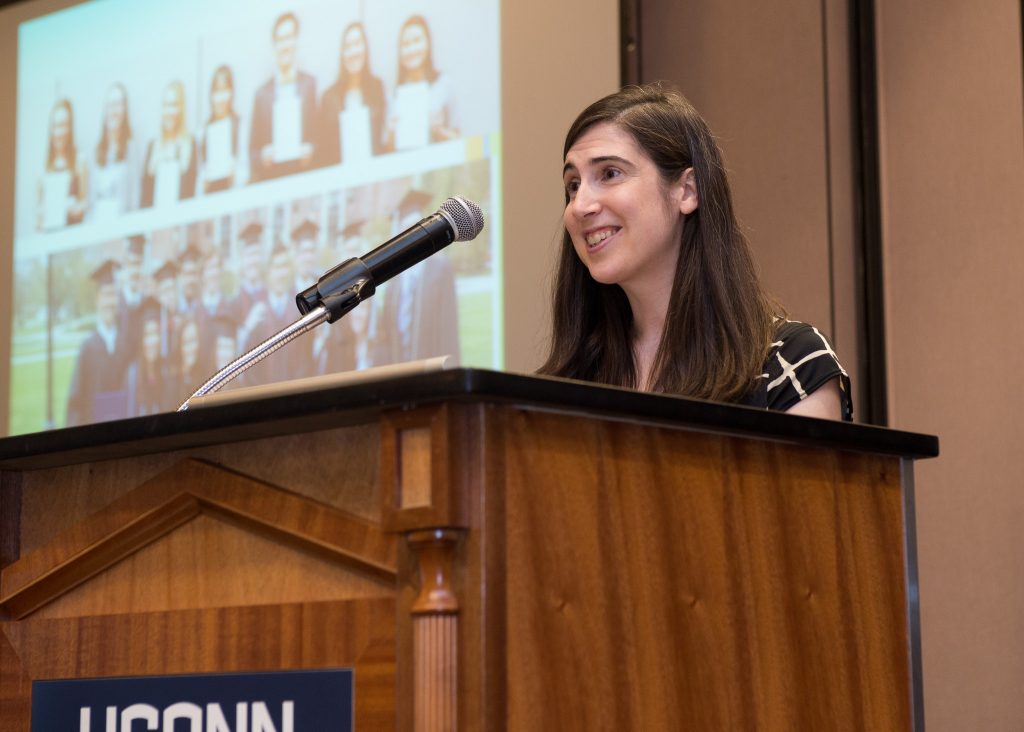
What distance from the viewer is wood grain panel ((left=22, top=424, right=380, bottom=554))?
118cm

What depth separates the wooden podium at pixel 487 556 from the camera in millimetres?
1077

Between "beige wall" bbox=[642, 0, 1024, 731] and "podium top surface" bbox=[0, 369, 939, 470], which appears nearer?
"podium top surface" bbox=[0, 369, 939, 470]

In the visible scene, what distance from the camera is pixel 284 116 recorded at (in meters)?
3.82

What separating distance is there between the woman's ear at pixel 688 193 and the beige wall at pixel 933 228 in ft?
4.09

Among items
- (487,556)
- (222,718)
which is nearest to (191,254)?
(222,718)

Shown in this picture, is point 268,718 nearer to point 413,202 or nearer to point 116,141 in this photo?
point 413,202

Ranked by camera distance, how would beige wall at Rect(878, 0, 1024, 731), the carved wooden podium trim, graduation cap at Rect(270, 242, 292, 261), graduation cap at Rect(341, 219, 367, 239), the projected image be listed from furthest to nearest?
graduation cap at Rect(270, 242, 292, 261) → graduation cap at Rect(341, 219, 367, 239) → the projected image → beige wall at Rect(878, 0, 1024, 731) → the carved wooden podium trim

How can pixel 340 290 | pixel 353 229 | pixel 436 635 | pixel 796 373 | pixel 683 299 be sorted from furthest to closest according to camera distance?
pixel 353 229, pixel 683 299, pixel 796 373, pixel 340 290, pixel 436 635

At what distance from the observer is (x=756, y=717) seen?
4.13ft

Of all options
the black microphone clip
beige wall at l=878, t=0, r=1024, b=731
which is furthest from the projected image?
the black microphone clip

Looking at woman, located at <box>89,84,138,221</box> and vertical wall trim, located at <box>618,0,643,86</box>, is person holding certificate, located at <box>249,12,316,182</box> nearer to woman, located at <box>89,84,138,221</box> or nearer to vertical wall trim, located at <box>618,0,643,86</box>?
woman, located at <box>89,84,138,221</box>

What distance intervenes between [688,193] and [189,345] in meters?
2.19

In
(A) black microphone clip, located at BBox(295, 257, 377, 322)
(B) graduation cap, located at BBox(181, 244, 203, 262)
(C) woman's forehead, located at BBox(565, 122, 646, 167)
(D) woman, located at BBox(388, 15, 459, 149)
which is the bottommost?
(A) black microphone clip, located at BBox(295, 257, 377, 322)

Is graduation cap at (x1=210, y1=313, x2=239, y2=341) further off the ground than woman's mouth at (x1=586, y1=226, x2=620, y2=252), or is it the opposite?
graduation cap at (x1=210, y1=313, x2=239, y2=341)
